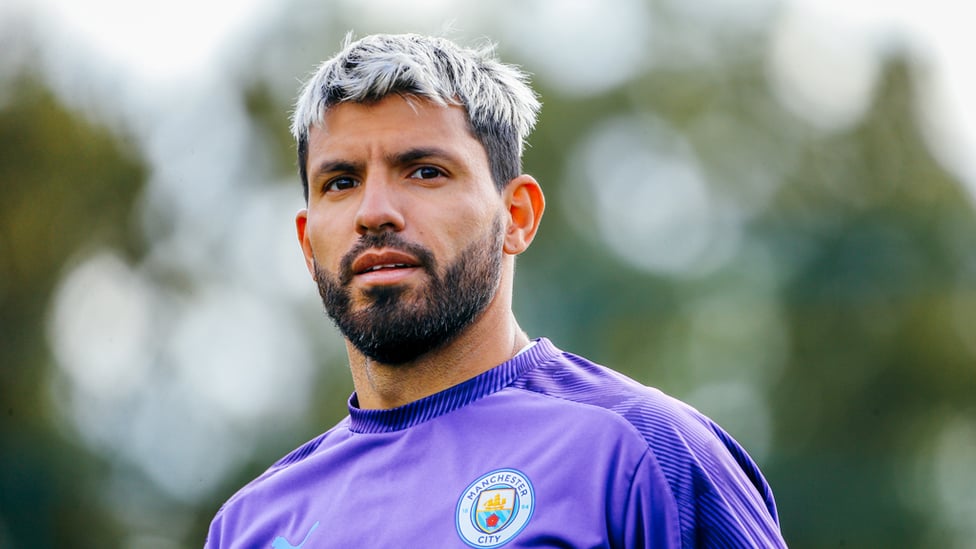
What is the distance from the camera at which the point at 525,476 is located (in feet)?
12.7

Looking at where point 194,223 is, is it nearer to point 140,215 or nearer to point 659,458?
point 140,215

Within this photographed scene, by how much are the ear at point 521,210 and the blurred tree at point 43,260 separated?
17.5 metres

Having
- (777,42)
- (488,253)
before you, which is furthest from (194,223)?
(488,253)

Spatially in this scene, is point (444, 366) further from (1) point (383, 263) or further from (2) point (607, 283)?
(2) point (607, 283)

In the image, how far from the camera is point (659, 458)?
372 centimetres

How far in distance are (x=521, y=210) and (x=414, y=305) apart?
0.63 m

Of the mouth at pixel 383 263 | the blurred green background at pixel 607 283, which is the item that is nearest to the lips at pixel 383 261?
the mouth at pixel 383 263

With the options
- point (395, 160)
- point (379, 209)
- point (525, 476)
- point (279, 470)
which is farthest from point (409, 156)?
point (279, 470)

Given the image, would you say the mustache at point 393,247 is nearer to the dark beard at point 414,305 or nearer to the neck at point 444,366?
the dark beard at point 414,305

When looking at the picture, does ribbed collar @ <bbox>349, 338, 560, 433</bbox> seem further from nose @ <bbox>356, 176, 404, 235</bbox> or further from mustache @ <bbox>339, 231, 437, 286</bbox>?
nose @ <bbox>356, 176, 404, 235</bbox>

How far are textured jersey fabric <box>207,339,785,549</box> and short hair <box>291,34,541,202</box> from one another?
0.73m

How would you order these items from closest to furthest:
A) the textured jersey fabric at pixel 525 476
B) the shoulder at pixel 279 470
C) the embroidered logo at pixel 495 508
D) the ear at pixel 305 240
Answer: the textured jersey fabric at pixel 525 476, the embroidered logo at pixel 495 508, the shoulder at pixel 279 470, the ear at pixel 305 240

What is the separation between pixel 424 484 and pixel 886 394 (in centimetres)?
2324

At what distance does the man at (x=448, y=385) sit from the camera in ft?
12.3
